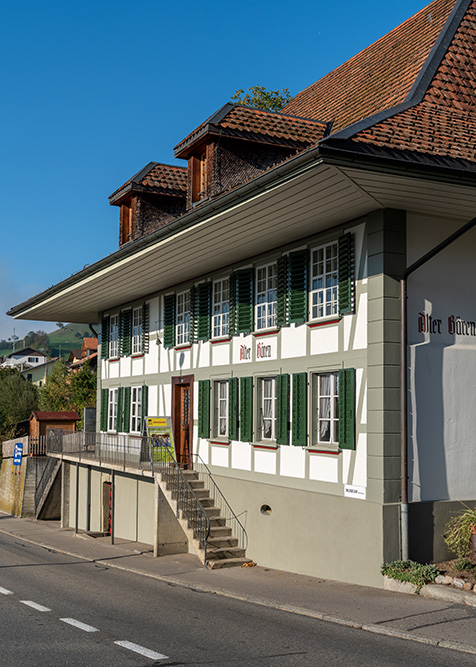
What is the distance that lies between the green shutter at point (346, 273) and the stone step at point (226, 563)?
19.8ft

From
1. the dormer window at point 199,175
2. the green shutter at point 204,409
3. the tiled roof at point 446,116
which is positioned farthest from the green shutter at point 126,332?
the tiled roof at point 446,116

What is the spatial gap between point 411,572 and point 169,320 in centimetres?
1154

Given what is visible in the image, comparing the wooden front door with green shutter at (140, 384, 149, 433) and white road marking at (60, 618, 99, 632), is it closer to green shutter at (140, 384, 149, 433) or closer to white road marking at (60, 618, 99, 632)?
green shutter at (140, 384, 149, 433)

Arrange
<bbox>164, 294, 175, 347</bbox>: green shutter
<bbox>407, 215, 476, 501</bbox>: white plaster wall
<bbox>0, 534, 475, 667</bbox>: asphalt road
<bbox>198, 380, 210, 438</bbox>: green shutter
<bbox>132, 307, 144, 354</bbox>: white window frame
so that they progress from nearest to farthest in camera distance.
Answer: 1. <bbox>0, 534, 475, 667</bbox>: asphalt road
2. <bbox>407, 215, 476, 501</bbox>: white plaster wall
3. <bbox>198, 380, 210, 438</bbox>: green shutter
4. <bbox>164, 294, 175, 347</bbox>: green shutter
5. <bbox>132, 307, 144, 354</bbox>: white window frame

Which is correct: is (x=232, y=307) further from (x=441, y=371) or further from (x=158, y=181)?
(x=158, y=181)

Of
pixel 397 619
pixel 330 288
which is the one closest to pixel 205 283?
pixel 330 288

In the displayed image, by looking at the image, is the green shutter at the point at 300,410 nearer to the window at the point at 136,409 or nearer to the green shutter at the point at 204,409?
the green shutter at the point at 204,409

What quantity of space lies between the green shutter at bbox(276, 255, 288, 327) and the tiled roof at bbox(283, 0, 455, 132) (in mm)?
Result: 3413

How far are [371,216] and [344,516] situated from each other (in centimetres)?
545

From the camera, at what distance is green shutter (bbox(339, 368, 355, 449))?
1476 centimetres

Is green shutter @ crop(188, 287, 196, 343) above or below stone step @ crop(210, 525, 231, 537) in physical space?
above

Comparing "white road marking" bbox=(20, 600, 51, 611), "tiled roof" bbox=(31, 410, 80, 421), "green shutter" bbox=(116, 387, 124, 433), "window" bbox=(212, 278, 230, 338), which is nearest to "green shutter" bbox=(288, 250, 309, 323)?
"window" bbox=(212, 278, 230, 338)

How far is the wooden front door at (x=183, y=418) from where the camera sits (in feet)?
70.2

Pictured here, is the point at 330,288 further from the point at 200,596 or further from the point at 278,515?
the point at 200,596
